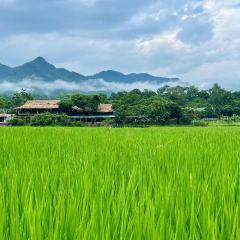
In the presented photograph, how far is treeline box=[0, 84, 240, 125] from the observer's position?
160ft

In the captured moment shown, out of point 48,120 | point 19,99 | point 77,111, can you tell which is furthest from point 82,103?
point 19,99

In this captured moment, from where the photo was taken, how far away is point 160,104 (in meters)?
48.4

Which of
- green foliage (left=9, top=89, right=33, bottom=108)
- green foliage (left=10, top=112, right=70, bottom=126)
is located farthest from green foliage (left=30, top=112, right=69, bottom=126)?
green foliage (left=9, top=89, right=33, bottom=108)

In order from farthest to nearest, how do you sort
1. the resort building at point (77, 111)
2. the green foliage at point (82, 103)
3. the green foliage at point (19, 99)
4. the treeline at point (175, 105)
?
the green foliage at point (19, 99) < the resort building at point (77, 111) < the green foliage at point (82, 103) < the treeline at point (175, 105)

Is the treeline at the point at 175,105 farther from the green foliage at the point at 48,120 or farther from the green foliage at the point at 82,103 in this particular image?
the green foliage at the point at 48,120

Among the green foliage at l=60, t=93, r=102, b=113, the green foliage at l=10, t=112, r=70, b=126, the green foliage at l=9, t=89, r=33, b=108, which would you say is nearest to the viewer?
the green foliage at l=10, t=112, r=70, b=126

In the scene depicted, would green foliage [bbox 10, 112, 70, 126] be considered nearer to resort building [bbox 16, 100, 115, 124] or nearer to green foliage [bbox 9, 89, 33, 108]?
resort building [bbox 16, 100, 115, 124]

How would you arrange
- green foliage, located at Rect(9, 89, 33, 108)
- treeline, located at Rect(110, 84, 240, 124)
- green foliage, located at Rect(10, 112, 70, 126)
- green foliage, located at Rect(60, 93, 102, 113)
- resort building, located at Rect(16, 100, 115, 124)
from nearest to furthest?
green foliage, located at Rect(10, 112, 70, 126) → treeline, located at Rect(110, 84, 240, 124) → green foliage, located at Rect(60, 93, 102, 113) → resort building, located at Rect(16, 100, 115, 124) → green foliage, located at Rect(9, 89, 33, 108)

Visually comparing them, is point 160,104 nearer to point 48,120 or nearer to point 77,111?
point 77,111

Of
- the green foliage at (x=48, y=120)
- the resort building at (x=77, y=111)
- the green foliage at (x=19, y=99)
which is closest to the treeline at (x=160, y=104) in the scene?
the green foliage at (x=19, y=99)

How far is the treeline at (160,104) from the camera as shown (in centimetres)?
4891

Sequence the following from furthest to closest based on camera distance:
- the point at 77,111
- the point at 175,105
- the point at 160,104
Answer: the point at 77,111
the point at 175,105
the point at 160,104

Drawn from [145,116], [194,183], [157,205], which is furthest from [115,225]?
[145,116]

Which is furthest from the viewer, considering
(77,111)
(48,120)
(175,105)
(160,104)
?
(77,111)
